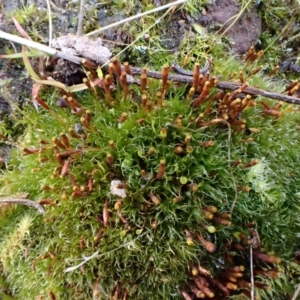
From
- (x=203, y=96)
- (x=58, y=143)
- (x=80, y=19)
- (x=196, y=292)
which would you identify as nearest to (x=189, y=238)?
(x=196, y=292)

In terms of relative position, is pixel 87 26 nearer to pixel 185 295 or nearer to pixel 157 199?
pixel 157 199

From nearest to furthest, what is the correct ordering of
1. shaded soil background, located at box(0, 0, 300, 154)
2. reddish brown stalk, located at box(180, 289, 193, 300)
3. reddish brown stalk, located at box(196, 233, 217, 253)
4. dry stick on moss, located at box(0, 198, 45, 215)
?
reddish brown stalk, located at box(196, 233, 217, 253), reddish brown stalk, located at box(180, 289, 193, 300), dry stick on moss, located at box(0, 198, 45, 215), shaded soil background, located at box(0, 0, 300, 154)

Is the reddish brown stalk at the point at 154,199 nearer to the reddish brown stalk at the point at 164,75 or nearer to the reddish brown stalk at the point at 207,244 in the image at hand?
the reddish brown stalk at the point at 207,244

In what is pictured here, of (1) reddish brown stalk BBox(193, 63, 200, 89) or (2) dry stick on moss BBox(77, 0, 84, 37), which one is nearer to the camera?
(1) reddish brown stalk BBox(193, 63, 200, 89)

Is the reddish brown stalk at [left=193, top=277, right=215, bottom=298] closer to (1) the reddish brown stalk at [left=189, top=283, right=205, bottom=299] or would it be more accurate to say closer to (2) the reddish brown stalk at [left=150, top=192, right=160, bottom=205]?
(1) the reddish brown stalk at [left=189, top=283, right=205, bottom=299]

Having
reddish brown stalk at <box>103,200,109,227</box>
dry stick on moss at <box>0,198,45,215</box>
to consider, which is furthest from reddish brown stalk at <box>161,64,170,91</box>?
dry stick on moss at <box>0,198,45,215</box>

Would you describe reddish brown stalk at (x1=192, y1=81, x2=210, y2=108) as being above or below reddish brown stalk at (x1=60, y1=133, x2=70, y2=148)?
above

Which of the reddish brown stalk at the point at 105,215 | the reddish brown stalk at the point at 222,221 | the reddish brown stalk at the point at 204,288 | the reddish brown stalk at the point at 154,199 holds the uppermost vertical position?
the reddish brown stalk at the point at 222,221

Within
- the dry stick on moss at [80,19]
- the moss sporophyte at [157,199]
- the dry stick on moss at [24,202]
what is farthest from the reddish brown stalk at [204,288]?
the dry stick on moss at [80,19]

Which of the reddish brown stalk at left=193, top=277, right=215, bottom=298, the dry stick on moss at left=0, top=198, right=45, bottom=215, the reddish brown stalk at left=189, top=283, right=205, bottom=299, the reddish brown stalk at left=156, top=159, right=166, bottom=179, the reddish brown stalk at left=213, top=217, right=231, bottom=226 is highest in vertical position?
the reddish brown stalk at left=156, top=159, right=166, bottom=179
